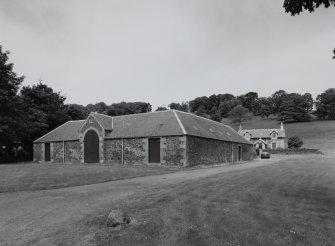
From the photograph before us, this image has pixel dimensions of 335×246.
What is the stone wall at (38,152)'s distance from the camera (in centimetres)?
4361

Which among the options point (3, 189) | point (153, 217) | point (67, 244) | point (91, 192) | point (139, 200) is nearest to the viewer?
point (67, 244)

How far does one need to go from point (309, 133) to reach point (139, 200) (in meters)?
105

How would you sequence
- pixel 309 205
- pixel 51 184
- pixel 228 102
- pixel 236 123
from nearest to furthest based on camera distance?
pixel 309 205 → pixel 51 184 → pixel 236 123 → pixel 228 102

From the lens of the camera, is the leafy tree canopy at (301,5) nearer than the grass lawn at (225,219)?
No

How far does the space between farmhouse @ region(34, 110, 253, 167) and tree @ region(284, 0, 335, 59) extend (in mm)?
20484

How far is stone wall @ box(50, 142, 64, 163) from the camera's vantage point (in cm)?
4088

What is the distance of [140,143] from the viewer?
32500 millimetres

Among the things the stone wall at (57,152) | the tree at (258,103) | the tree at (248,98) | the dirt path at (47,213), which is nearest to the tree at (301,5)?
the dirt path at (47,213)

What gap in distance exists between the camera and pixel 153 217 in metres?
7.98

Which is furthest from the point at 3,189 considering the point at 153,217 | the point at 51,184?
the point at 153,217

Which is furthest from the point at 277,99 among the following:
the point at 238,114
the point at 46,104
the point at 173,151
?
the point at 173,151

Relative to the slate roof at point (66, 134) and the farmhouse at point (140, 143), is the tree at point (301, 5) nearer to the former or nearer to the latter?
the farmhouse at point (140, 143)

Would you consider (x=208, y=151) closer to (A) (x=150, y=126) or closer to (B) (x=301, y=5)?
(A) (x=150, y=126)

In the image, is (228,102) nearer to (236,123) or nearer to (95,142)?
(236,123)
